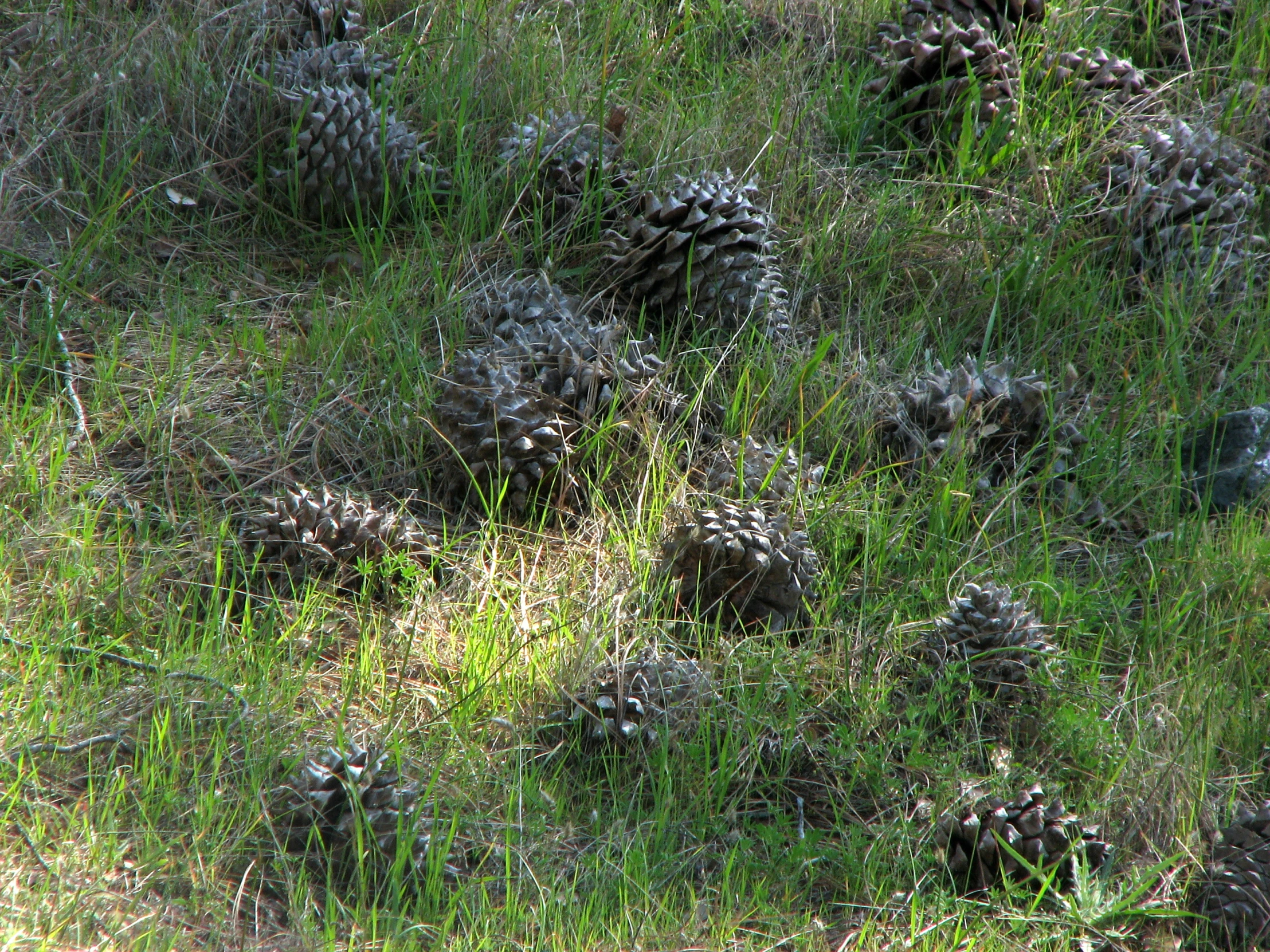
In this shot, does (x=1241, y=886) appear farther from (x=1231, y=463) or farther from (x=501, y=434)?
(x=501, y=434)

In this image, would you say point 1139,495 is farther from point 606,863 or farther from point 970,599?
point 606,863

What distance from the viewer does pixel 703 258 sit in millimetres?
2859

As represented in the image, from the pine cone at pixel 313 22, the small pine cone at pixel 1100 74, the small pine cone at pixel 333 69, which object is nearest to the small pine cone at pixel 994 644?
the small pine cone at pixel 1100 74

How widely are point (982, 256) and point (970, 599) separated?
1234mm

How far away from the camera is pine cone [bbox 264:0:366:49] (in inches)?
129

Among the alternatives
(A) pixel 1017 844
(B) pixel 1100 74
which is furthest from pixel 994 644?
(B) pixel 1100 74

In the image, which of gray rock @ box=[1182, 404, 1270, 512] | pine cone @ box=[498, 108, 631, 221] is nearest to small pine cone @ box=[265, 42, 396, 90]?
pine cone @ box=[498, 108, 631, 221]

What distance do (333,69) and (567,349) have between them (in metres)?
1.23

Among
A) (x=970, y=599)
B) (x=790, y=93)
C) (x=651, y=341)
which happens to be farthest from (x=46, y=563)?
(x=790, y=93)

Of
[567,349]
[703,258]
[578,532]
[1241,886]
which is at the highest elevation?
[703,258]

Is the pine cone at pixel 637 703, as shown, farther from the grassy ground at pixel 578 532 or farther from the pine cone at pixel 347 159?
the pine cone at pixel 347 159

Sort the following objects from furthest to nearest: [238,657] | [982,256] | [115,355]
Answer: [982,256]
[115,355]
[238,657]

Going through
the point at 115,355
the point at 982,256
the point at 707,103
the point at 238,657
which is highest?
the point at 707,103

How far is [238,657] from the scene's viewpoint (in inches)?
82.6
